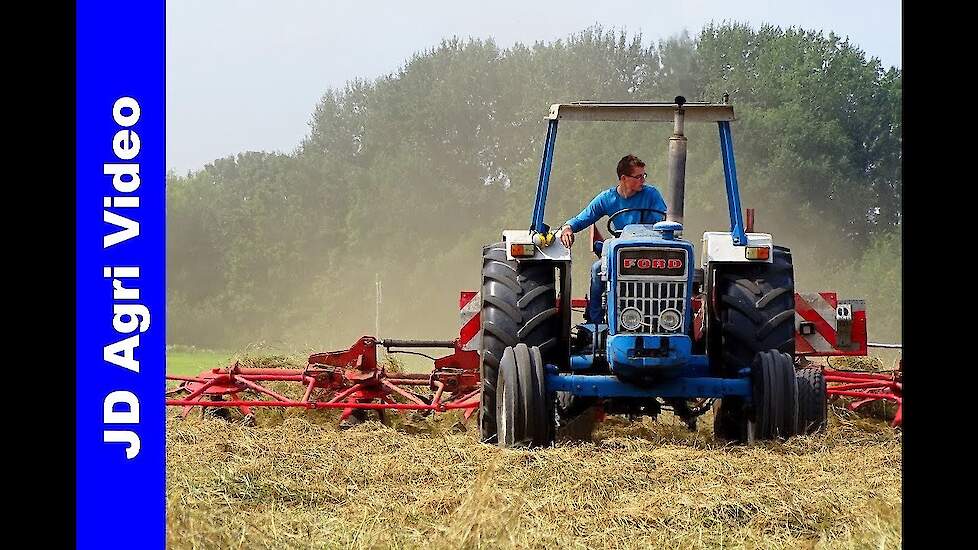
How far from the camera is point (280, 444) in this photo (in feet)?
25.4

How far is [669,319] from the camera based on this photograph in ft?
23.9

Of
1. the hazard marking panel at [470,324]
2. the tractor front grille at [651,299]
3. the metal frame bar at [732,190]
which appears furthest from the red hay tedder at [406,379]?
the tractor front grille at [651,299]

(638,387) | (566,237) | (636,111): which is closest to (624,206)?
(566,237)

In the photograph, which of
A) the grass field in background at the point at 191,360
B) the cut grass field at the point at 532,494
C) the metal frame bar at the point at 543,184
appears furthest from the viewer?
the grass field in background at the point at 191,360

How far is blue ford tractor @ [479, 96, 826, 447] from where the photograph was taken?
23.9 feet

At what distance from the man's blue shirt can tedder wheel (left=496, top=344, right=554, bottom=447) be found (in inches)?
47.8

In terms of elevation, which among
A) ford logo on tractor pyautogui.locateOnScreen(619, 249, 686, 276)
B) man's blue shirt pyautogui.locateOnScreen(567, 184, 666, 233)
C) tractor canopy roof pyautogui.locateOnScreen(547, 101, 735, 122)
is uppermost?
tractor canopy roof pyautogui.locateOnScreen(547, 101, 735, 122)

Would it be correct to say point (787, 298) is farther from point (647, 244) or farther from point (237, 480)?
point (237, 480)

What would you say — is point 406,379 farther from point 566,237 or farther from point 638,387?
point 638,387

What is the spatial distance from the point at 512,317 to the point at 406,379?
A: 2200mm

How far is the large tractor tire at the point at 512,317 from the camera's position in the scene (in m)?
7.78

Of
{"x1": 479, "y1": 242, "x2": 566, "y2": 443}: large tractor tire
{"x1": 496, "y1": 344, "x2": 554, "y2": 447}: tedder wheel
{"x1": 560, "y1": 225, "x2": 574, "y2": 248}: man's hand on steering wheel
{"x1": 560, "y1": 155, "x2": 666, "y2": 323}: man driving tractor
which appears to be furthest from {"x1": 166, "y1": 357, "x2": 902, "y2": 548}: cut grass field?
{"x1": 560, "y1": 225, "x2": 574, "y2": 248}: man's hand on steering wheel

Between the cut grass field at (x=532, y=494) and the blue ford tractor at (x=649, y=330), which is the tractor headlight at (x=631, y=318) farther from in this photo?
the cut grass field at (x=532, y=494)

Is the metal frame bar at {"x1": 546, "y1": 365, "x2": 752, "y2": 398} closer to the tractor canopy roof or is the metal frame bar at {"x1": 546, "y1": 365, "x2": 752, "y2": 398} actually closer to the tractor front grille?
the tractor front grille
